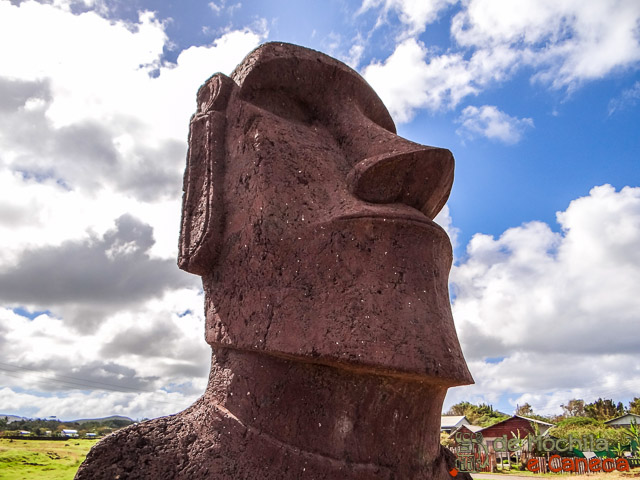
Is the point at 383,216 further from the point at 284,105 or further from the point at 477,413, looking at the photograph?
the point at 477,413

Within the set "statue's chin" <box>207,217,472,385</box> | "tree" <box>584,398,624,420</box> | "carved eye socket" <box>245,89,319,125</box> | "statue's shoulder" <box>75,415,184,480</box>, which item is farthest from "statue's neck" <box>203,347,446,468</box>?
"tree" <box>584,398,624,420</box>

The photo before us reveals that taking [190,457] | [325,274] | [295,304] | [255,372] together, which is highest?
[325,274]

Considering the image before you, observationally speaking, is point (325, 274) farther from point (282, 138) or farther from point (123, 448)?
point (123, 448)

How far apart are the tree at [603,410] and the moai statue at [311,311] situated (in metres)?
39.5

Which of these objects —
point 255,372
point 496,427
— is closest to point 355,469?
point 255,372

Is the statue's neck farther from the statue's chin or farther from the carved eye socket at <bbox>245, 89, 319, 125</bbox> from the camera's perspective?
the carved eye socket at <bbox>245, 89, 319, 125</bbox>

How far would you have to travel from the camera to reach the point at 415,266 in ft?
8.15

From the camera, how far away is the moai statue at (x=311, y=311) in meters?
2.28

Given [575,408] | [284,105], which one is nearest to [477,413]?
[575,408]

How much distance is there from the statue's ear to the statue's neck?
2.41 feet

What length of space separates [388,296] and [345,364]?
375mm

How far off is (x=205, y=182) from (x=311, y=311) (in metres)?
1.18

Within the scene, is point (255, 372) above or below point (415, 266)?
below

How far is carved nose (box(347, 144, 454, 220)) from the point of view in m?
2.72
